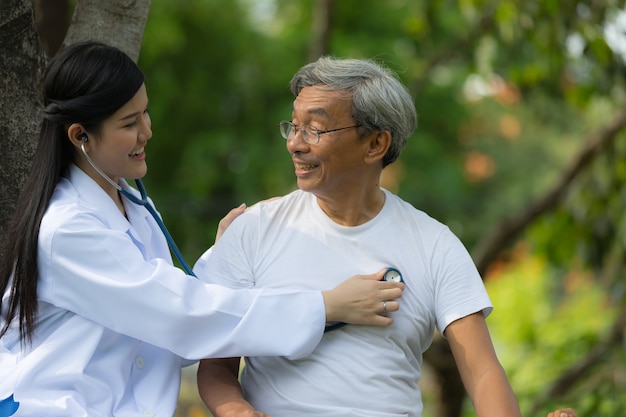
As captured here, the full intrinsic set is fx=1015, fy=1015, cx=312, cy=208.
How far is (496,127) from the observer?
939 inches

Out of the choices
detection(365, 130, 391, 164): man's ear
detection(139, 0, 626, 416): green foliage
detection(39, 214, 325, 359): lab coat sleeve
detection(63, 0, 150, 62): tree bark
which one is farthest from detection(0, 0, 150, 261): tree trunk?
detection(139, 0, 626, 416): green foliage

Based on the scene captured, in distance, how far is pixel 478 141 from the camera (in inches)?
896

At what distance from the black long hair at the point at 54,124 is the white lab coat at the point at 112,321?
1.3 inches

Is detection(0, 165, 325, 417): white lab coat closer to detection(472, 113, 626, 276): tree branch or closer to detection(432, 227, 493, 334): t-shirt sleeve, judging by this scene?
detection(432, 227, 493, 334): t-shirt sleeve

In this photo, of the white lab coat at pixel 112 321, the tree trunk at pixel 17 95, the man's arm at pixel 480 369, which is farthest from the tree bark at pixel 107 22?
the man's arm at pixel 480 369

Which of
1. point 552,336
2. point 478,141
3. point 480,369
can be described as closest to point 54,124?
point 480,369

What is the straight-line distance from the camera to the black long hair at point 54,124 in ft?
8.16

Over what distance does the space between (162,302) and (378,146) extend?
78 centimetres

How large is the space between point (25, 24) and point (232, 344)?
1106 mm

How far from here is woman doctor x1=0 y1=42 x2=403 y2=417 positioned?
248cm

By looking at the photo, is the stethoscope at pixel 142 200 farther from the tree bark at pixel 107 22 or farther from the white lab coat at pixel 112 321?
the tree bark at pixel 107 22

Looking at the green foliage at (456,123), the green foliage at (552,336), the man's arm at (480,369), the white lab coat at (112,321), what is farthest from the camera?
the green foliage at (456,123)

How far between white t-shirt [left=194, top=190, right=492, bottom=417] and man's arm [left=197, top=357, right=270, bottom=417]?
7cm

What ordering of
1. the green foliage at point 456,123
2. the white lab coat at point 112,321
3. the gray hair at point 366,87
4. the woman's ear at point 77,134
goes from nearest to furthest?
the white lab coat at point 112,321
the woman's ear at point 77,134
the gray hair at point 366,87
the green foliage at point 456,123
